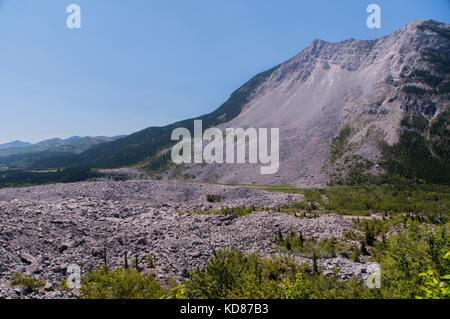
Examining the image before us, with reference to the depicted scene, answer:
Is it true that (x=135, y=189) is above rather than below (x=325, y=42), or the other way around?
below

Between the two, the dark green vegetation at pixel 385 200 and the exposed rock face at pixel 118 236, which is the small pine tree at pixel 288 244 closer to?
the exposed rock face at pixel 118 236

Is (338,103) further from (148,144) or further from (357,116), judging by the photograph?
(148,144)

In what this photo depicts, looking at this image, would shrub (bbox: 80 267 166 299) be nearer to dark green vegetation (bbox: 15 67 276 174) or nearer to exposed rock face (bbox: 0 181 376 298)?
exposed rock face (bbox: 0 181 376 298)

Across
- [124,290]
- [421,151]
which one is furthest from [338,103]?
[124,290]

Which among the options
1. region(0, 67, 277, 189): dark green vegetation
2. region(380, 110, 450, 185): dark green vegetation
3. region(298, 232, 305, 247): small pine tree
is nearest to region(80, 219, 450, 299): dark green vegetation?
region(298, 232, 305, 247): small pine tree

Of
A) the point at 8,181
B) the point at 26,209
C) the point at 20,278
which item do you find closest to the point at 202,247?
the point at 20,278

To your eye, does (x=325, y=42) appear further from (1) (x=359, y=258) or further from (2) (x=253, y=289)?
(2) (x=253, y=289)
